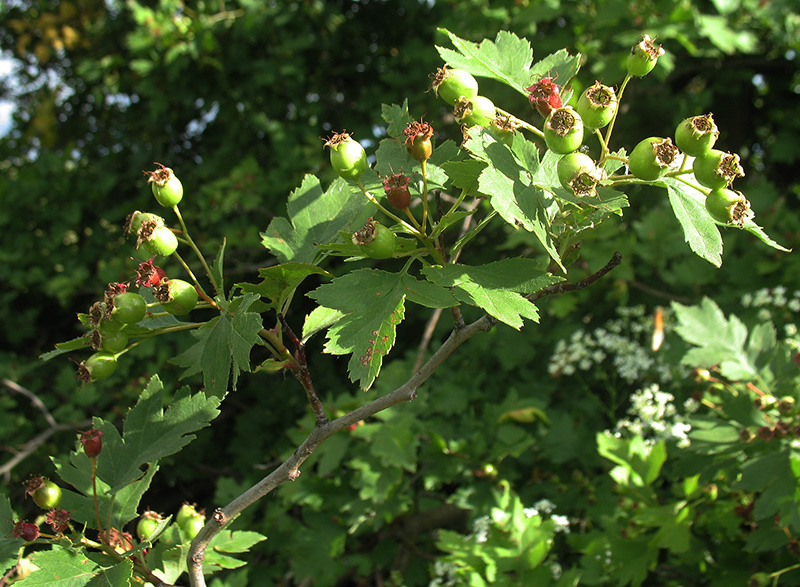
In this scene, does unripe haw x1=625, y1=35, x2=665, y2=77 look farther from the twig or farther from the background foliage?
the background foliage

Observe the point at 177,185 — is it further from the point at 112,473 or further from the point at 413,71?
the point at 413,71

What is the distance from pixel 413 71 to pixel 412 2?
0.43 metres

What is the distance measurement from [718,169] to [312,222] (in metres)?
0.57

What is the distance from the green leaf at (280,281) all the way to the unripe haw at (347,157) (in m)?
0.14

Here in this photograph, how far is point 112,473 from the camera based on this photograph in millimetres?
1035

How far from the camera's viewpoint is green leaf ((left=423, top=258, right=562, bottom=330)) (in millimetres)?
759

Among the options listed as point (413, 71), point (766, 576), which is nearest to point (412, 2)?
point (413, 71)

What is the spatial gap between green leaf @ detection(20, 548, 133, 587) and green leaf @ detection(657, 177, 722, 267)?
2.80 ft

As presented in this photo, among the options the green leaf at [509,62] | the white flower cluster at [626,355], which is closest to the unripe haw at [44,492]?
the green leaf at [509,62]

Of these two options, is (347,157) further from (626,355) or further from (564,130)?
(626,355)

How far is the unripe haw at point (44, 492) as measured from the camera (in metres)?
0.96

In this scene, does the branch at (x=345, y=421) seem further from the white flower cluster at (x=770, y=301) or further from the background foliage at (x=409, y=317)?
the white flower cluster at (x=770, y=301)

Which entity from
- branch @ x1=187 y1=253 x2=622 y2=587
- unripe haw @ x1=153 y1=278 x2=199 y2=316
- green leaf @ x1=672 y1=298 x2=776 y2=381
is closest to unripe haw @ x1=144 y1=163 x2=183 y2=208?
unripe haw @ x1=153 y1=278 x2=199 y2=316

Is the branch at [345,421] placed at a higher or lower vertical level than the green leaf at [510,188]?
lower
